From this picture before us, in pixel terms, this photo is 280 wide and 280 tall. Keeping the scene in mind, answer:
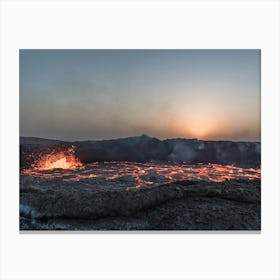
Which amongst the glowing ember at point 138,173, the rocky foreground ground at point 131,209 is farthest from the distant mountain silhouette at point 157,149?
the rocky foreground ground at point 131,209

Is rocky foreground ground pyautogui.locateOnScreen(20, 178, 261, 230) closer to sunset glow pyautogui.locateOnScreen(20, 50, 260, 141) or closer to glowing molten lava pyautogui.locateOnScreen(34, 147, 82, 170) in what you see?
glowing molten lava pyautogui.locateOnScreen(34, 147, 82, 170)

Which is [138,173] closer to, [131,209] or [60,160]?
[131,209]

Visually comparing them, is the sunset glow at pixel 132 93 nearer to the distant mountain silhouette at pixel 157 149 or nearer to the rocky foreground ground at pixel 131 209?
the distant mountain silhouette at pixel 157 149

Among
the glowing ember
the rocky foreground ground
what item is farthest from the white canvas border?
the glowing ember
